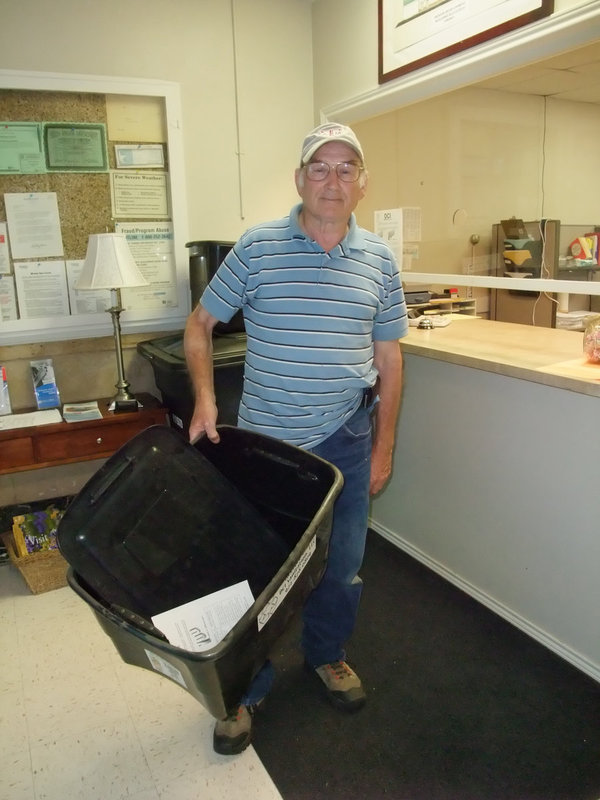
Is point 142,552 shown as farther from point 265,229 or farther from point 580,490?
point 580,490

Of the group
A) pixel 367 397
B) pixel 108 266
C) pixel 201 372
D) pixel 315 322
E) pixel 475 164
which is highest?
pixel 475 164

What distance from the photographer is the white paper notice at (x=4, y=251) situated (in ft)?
8.05

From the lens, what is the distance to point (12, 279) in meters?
2.50

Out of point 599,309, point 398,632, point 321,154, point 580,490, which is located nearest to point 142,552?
point 321,154

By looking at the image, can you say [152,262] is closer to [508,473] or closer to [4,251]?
[4,251]

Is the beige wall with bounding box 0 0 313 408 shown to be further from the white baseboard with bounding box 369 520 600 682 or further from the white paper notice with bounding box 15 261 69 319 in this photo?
the white baseboard with bounding box 369 520 600 682

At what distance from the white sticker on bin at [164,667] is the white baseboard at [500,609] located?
137 centimetres

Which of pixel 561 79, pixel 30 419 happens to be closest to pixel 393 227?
pixel 561 79

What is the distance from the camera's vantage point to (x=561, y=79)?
291 centimetres

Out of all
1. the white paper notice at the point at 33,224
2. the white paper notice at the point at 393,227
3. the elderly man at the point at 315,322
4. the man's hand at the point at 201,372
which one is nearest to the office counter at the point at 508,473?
the white paper notice at the point at 393,227

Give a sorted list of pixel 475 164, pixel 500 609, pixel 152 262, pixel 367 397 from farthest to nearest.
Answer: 1. pixel 475 164
2. pixel 152 262
3. pixel 500 609
4. pixel 367 397

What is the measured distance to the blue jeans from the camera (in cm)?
155

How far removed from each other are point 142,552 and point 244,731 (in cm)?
67

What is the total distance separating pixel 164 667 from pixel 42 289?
2.00m
